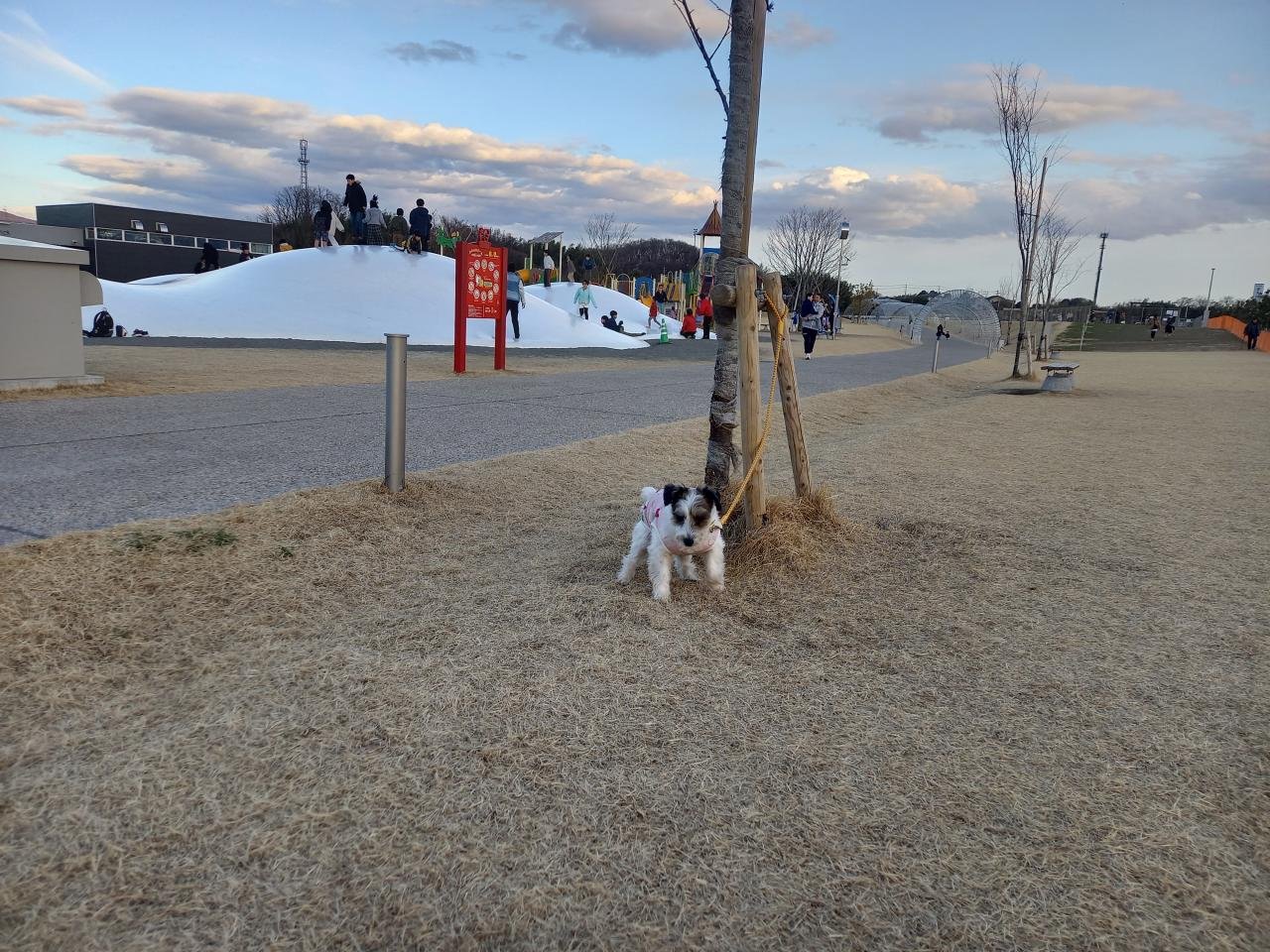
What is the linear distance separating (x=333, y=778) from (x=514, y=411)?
823cm

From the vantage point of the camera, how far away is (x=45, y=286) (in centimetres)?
959

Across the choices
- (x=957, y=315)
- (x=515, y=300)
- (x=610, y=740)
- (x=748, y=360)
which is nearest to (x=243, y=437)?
(x=748, y=360)

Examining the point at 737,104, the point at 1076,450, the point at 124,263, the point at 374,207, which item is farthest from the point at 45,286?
the point at 124,263

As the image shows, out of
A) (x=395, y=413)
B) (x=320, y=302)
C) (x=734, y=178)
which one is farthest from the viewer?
(x=320, y=302)

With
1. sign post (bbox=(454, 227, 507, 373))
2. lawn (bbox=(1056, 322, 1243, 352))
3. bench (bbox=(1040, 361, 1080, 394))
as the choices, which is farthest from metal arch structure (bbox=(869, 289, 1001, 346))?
sign post (bbox=(454, 227, 507, 373))

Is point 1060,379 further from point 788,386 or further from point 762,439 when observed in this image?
point 762,439

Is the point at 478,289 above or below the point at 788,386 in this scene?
above

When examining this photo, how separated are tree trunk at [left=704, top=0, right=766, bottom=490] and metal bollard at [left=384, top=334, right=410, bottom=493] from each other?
2.05m

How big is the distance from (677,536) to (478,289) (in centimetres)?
1251

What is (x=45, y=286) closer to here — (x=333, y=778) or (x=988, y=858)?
(x=333, y=778)

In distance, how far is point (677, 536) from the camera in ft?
13.8

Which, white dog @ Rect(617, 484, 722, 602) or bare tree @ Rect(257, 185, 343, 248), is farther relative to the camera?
bare tree @ Rect(257, 185, 343, 248)

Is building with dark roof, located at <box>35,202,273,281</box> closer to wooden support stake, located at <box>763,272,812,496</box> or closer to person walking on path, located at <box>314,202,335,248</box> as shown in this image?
person walking on path, located at <box>314,202,335,248</box>

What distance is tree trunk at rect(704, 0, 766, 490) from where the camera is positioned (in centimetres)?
508
